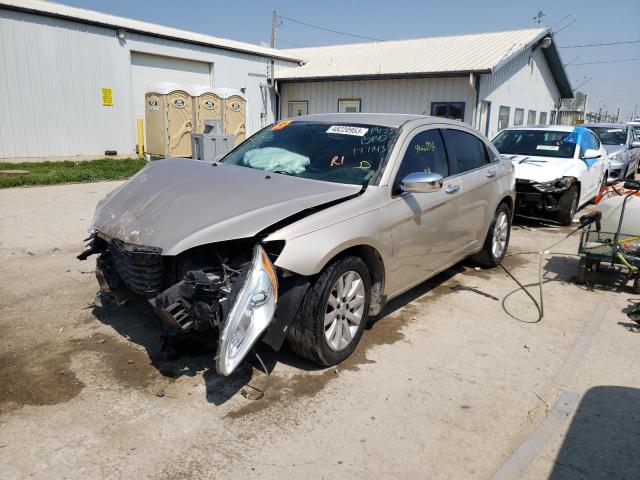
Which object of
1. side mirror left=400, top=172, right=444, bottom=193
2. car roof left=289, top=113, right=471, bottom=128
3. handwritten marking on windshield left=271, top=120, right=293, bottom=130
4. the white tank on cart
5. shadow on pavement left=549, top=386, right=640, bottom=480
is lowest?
shadow on pavement left=549, top=386, right=640, bottom=480

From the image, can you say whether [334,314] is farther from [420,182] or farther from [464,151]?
[464,151]

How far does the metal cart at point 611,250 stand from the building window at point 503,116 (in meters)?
13.7

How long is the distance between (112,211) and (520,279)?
4.39 meters

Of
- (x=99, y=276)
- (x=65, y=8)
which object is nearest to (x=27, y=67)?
(x=65, y=8)

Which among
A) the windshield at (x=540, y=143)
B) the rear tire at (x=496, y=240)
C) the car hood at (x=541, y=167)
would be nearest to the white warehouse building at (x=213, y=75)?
the windshield at (x=540, y=143)

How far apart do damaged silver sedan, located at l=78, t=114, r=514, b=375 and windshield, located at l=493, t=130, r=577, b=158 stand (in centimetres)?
491

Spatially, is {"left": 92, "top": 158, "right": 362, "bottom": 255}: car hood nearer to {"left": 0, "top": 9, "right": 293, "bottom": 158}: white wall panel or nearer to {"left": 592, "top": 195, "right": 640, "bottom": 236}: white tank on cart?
{"left": 592, "top": 195, "right": 640, "bottom": 236}: white tank on cart

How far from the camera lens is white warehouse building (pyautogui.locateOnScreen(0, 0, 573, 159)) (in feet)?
46.8

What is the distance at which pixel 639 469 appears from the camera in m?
2.64

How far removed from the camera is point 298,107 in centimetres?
2117

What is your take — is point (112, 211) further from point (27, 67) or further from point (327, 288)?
point (27, 67)

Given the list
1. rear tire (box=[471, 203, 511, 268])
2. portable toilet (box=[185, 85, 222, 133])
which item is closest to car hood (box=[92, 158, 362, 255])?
rear tire (box=[471, 203, 511, 268])

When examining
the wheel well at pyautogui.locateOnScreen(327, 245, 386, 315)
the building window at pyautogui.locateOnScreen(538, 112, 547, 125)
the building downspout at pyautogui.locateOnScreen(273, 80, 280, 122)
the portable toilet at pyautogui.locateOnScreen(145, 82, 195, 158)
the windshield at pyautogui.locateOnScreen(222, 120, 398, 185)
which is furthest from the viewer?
the building window at pyautogui.locateOnScreen(538, 112, 547, 125)

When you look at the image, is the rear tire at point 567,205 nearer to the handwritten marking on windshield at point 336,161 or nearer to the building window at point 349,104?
the handwritten marking on windshield at point 336,161
